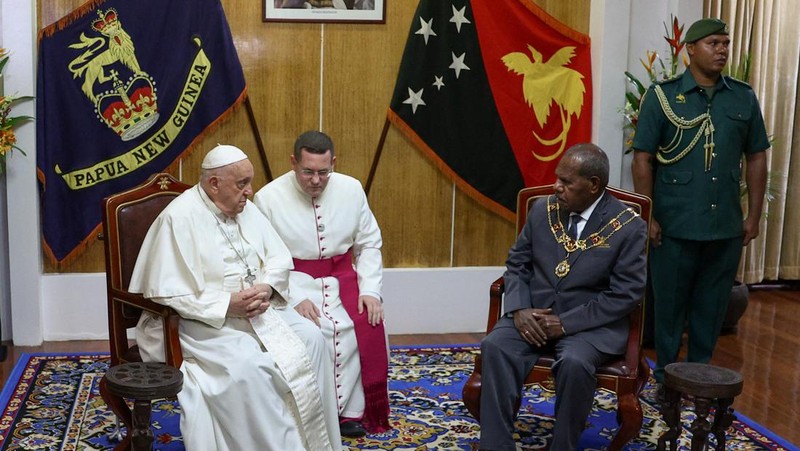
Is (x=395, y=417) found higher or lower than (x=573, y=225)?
lower

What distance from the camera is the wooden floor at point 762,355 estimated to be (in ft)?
15.0

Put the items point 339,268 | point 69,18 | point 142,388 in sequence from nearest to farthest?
point 142,388 < point 339,268 < point 69,18

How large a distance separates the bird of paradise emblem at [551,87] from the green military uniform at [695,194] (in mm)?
1257

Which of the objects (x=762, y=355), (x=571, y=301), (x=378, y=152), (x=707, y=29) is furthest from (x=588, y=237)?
(x=762, y=355)

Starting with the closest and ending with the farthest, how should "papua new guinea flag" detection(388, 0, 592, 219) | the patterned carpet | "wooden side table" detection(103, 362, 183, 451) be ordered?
"wooden side table" detection(103, 362, 183, 451)
the patterned carpet
"papua new guinea flag" detection(388, 0, 592, 219)

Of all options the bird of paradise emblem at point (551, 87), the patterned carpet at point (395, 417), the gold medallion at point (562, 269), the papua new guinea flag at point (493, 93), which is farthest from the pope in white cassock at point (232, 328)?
the bird of paradise emblem at point (551, 87)

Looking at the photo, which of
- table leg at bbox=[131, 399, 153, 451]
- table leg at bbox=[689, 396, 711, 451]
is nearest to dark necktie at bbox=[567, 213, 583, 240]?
table leg at bbox=[689, 396, 711, 451]

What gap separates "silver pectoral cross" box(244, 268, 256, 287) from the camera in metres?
3.81

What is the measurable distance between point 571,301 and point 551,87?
93.0 inches

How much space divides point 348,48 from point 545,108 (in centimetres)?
127

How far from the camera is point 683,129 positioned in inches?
178

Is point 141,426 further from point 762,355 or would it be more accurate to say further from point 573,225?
point 762,355

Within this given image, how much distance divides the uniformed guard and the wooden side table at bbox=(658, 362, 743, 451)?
1035 mm

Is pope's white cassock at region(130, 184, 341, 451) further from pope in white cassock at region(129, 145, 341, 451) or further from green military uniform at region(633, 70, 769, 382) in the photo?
green military uniform at region(633, 70, 769, 382)
